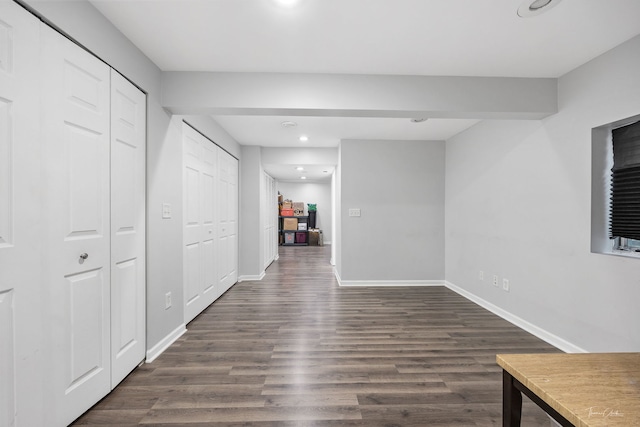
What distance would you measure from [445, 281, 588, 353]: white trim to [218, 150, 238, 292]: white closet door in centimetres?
344

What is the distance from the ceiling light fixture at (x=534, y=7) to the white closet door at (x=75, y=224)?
2.51 metres

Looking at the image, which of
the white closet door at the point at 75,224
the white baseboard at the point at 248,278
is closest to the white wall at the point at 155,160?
the white closet door at the point at 75,224

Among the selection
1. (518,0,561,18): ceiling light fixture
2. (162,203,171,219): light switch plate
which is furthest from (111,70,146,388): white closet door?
(518,0,561,18): ceiling light fixture

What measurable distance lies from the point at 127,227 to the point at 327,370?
1.75 metres

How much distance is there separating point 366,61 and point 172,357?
9.31ft

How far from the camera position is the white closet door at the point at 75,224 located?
52.5 inches

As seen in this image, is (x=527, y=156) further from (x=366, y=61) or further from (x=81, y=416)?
(x=81, y=416)

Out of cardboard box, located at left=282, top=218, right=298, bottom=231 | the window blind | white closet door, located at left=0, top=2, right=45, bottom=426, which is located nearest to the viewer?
white closet door, located at left=0, top=2, right=45, bottom=426

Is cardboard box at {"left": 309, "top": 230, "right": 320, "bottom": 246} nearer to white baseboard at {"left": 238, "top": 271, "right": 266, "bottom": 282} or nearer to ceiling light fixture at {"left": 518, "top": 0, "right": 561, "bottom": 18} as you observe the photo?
white baseboard at {"left": 238, "top": 271, "right": 266, "bottom": 282}

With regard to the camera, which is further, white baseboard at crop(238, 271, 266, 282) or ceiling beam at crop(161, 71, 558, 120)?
white baseboard at crop(238, 271, 266, 282)

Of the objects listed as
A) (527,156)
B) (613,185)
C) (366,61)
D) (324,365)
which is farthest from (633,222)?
(324,365)

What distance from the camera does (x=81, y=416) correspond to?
5.06ft

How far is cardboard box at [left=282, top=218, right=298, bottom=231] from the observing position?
9320mm

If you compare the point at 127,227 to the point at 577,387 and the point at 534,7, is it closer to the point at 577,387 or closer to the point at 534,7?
the point at 577,387
